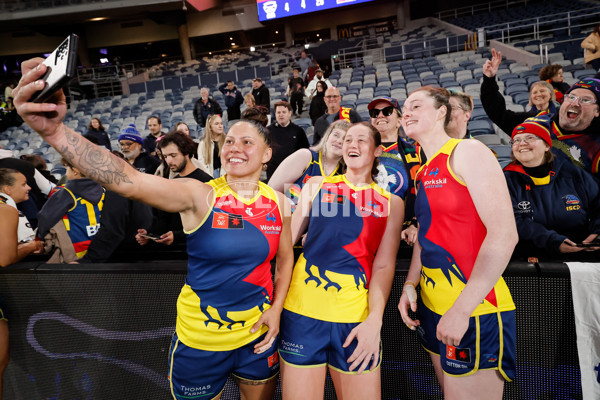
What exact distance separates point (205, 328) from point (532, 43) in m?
15.1

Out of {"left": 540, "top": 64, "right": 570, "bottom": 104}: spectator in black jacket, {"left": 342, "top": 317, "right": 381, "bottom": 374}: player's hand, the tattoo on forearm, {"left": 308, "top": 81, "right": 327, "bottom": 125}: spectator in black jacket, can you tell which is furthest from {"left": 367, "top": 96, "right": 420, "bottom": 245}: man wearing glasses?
{"left": 308, "top": 81, "right": 327, "bottom": 125}: spectator in black jacket

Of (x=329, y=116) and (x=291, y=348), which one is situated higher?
(x=329, y=116)

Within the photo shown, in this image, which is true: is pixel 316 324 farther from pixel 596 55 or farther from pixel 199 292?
pixel 596 55

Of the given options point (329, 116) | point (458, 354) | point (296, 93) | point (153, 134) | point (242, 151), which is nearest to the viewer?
point (458, 354)

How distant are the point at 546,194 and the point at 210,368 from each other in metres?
2.04

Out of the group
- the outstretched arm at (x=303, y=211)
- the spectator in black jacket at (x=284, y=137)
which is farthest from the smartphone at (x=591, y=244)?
the spectator in black jacket at (x=284, y=137)

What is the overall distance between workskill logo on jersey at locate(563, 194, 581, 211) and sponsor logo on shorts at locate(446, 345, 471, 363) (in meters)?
1.16

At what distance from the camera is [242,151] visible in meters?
1.72

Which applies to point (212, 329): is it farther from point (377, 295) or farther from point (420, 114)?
point (420, 114)

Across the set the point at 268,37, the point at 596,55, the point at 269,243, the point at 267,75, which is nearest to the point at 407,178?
the point at 269,243

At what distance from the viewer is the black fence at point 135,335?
1.77 meters

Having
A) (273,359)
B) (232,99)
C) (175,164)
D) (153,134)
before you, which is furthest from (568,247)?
(232,99)

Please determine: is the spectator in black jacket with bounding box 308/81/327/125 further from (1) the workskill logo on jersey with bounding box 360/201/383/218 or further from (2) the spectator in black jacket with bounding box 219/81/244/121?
(1) the workskill logo on jersey with bounding box 360/201/383/218

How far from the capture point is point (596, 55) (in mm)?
3697
